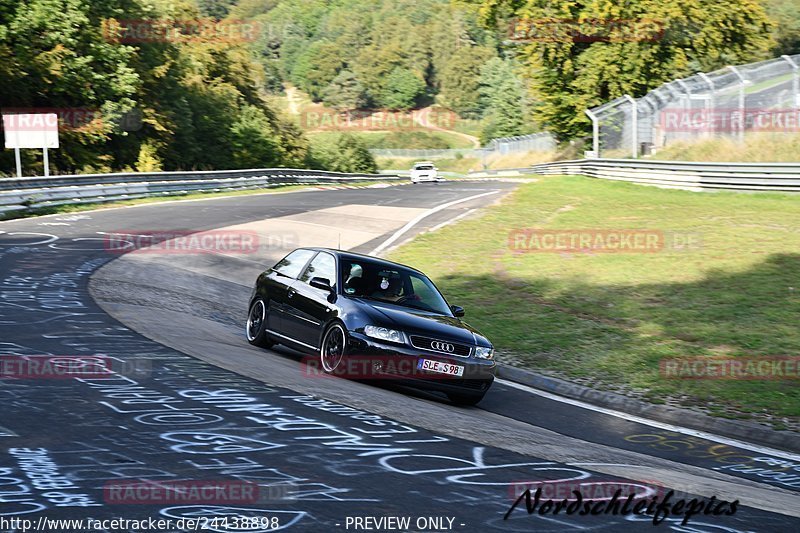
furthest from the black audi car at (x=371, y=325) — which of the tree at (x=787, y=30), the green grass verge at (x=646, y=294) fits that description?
the tree at (x=787, y=30)

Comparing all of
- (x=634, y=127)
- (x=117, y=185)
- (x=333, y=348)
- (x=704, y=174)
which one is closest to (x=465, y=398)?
(x=333, y=348)

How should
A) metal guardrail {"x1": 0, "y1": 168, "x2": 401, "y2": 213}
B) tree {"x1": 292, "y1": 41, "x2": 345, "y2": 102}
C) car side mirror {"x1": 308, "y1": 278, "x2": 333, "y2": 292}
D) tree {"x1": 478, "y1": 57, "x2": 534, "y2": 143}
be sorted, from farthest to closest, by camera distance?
tree {"x1": 292, "y1": 41, "x2": 345, "y2": 102} → tree {"x1": 478, "y1": 57, "x2": 534, "y2": 143} → metal guardrail {"x1": 0, "y1": 168, "x2": 401, "y2": 213} → car side mirror {"x1": 308, "y1": 278, "x2": 333, "y2": 292}

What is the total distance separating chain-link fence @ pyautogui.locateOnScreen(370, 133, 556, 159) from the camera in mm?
74812

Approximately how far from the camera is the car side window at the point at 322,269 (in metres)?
11.8

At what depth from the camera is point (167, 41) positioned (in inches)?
2144

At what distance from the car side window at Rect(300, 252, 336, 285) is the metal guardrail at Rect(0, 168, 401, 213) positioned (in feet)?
57.7

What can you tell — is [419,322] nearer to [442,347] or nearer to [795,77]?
[442,347]

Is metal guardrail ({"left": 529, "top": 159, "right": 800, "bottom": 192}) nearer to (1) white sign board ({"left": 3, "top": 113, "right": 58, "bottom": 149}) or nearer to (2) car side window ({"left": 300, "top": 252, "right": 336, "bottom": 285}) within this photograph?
(2) car side window ({"left": 300, "top": 252, "right": 336, "bottom": 285})

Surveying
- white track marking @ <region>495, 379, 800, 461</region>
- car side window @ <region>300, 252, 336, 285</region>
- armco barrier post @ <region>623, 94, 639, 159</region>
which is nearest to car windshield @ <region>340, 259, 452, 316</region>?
car side window @ <region>300, 252, 336, 285</region>

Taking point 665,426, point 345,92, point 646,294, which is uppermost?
point 345,92

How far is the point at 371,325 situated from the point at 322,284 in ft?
3.94

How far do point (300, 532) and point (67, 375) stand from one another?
4713 millimetres

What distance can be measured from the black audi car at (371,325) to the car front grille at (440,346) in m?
0.01

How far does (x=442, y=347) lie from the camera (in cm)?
1048
